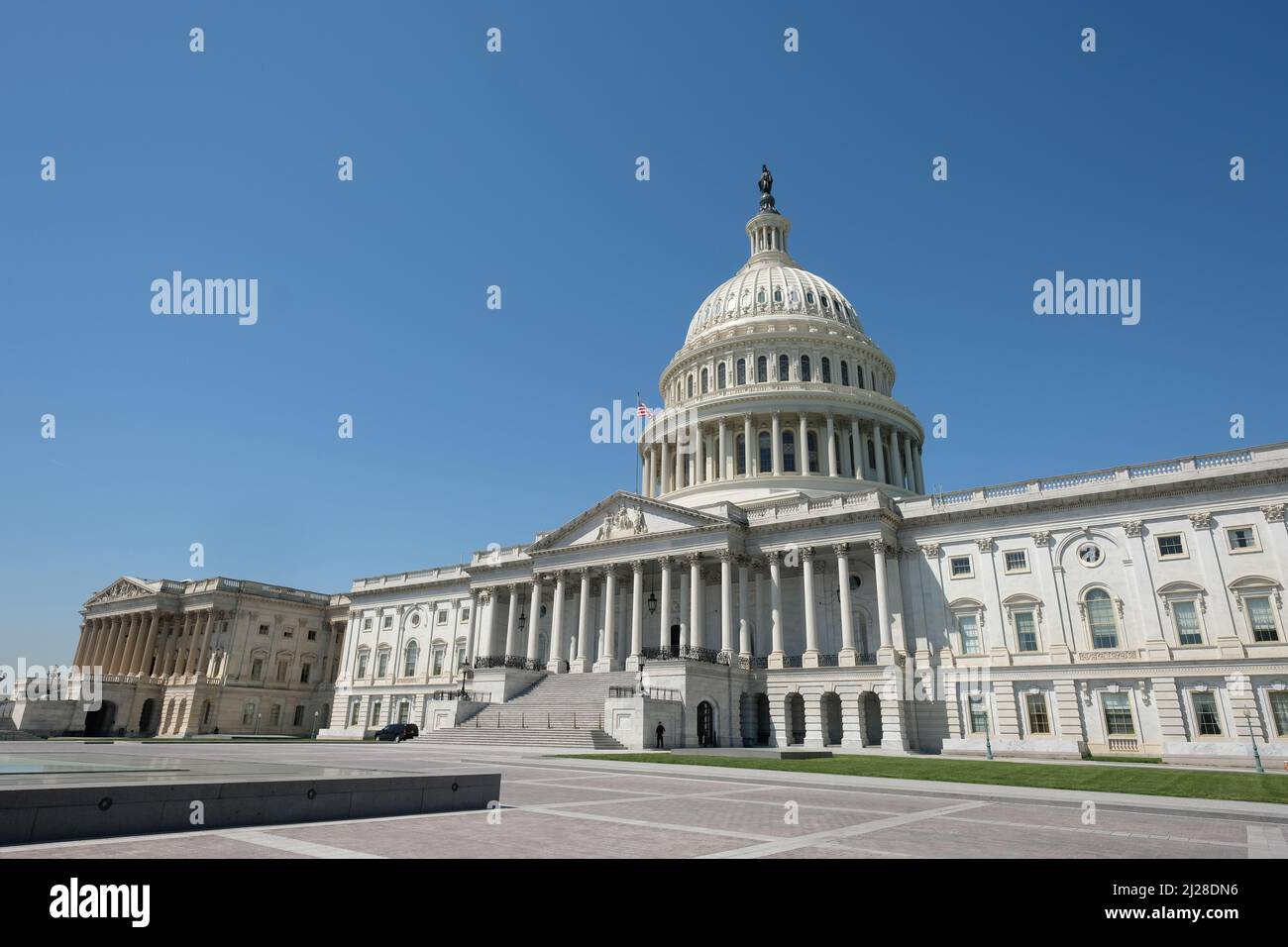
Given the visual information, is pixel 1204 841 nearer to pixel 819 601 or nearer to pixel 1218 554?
pixel 1218 554

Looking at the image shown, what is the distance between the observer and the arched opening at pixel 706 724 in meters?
46.5

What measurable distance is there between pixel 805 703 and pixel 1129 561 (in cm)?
2025

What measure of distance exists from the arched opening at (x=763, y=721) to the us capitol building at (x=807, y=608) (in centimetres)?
14

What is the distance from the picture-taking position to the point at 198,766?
13812mm

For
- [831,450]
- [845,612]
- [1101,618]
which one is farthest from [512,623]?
[1101,618]

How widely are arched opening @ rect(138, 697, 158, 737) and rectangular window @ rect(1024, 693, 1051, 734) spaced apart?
269 feet

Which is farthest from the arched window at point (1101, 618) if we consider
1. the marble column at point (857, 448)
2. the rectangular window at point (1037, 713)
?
the marble column at point (857, 448)

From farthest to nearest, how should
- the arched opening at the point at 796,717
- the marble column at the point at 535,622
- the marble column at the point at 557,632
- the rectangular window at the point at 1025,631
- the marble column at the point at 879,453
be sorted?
the marble column at the point at 879,453
the marble column at the point at 535,622
the marble column at the point at 557,632
the arched opening at the point at 796,717
the rectangular window at the point at 1025,631

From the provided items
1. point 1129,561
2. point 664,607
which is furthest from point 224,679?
point 1129,561

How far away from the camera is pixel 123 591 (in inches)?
3460

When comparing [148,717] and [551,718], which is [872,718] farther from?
[148,717]

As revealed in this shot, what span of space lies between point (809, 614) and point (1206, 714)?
21.1 meters

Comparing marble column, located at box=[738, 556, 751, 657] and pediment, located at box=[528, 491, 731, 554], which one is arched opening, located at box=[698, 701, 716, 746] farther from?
pediment, located at box=[528, 491, 731, 554]

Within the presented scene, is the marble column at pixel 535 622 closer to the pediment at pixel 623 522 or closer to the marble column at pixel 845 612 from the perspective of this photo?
the pediment at pixel 623 522
